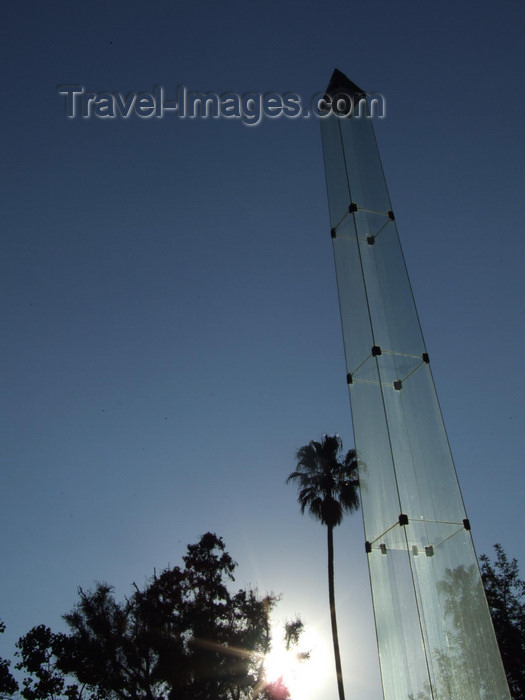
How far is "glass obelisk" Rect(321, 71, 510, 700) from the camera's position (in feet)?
13.5

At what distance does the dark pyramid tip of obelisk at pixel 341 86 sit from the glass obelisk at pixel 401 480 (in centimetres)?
108

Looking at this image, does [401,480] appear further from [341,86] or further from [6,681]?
[6,681]

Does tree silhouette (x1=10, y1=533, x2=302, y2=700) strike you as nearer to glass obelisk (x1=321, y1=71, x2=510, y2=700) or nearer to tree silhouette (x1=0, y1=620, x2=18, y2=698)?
tree silhouette (x1=0, y1=620, x2=18, y2=698)

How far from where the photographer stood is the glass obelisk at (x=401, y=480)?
4.10 m

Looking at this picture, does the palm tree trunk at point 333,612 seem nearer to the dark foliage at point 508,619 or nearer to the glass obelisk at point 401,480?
the dark foliage at point 508,619

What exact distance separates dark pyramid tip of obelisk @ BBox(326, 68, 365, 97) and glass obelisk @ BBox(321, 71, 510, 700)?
1.08 meters

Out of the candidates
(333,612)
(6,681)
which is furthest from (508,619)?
(6,681)

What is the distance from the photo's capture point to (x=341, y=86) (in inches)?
277

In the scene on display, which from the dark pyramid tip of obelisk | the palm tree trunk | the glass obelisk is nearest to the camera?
the glass obelisk

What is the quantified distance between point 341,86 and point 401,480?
4.78 meters

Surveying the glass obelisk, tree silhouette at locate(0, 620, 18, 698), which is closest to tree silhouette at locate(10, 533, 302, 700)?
tree silhouette at locate(0, 620, 18, 698)

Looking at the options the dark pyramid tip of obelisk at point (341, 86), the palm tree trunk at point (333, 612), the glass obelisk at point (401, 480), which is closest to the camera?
the glass obelisk at point (401, 480)

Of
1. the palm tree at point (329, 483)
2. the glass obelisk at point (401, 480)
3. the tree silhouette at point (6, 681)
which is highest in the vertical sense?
the palm tree at point (329, 483)

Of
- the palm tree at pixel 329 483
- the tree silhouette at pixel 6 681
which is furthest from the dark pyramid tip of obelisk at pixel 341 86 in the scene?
the tree silhouette at pixel 6 681
